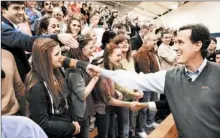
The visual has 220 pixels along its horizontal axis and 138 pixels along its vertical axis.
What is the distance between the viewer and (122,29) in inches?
87.2

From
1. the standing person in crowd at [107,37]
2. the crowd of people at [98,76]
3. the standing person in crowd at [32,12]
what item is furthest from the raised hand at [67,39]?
the standing person in crowd at [107,37]

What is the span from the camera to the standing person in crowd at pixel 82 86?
1615mm

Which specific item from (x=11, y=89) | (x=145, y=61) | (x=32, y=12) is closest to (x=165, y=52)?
(x=145, y=61)

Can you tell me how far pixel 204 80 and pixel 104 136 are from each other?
706 mm

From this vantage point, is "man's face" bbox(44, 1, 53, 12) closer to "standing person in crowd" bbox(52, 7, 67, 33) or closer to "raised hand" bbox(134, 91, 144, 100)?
"standing person in crowd" bbox(52, 7, 67, 33)

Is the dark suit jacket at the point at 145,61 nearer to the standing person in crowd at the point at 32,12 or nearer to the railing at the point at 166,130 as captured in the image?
the railing at the point at 166,130

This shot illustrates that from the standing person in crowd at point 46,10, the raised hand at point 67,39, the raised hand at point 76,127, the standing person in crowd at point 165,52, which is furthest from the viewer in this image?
the standing person in crowd at point 165,52

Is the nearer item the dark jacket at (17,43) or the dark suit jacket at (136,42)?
the dark jacket at (17,43)

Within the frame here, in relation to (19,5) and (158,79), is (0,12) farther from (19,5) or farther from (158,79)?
(158,79)

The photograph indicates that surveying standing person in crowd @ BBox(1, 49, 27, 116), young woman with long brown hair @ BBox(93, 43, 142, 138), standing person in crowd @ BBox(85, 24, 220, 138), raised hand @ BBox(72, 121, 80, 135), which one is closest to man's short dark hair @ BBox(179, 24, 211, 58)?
standing person in crowd @ BBox(85, 24, 220, 138)

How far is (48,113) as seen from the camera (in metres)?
1.46

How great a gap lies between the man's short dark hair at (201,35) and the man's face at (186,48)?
2 cm

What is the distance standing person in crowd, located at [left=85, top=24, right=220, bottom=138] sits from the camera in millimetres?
1368

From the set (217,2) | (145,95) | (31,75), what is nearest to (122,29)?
(145,95)
